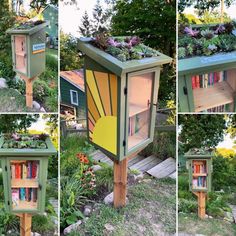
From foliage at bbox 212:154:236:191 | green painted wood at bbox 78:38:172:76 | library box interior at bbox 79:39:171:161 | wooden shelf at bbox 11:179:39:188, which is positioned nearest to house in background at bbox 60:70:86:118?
library box interior at bbox 79:39:171:161

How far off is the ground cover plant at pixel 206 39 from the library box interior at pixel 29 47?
0.80 m

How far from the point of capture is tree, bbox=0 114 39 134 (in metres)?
2.25

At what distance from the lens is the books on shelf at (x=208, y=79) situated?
1900 millimetres

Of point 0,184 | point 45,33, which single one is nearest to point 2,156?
point 0,184

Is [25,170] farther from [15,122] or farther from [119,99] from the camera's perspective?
[119,99]

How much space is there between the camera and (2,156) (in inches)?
76.5

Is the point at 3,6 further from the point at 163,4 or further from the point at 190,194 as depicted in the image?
the point at 190,194

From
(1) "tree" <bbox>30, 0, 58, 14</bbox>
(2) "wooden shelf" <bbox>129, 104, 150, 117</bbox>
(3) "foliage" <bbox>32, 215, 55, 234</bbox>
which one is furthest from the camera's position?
(3) "foliage" <bbox>32, 215, 55, 234</bbox>

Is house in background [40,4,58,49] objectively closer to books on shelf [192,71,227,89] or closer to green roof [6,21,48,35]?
green roof [6,21,48,35]

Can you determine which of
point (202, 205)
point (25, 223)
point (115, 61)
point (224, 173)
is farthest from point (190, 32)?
point (25, 223)

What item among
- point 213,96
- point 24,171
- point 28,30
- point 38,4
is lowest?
point 24,171

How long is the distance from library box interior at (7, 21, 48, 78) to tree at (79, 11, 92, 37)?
218 mm

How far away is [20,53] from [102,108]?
0.58 m

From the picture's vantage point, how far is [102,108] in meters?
1.98
